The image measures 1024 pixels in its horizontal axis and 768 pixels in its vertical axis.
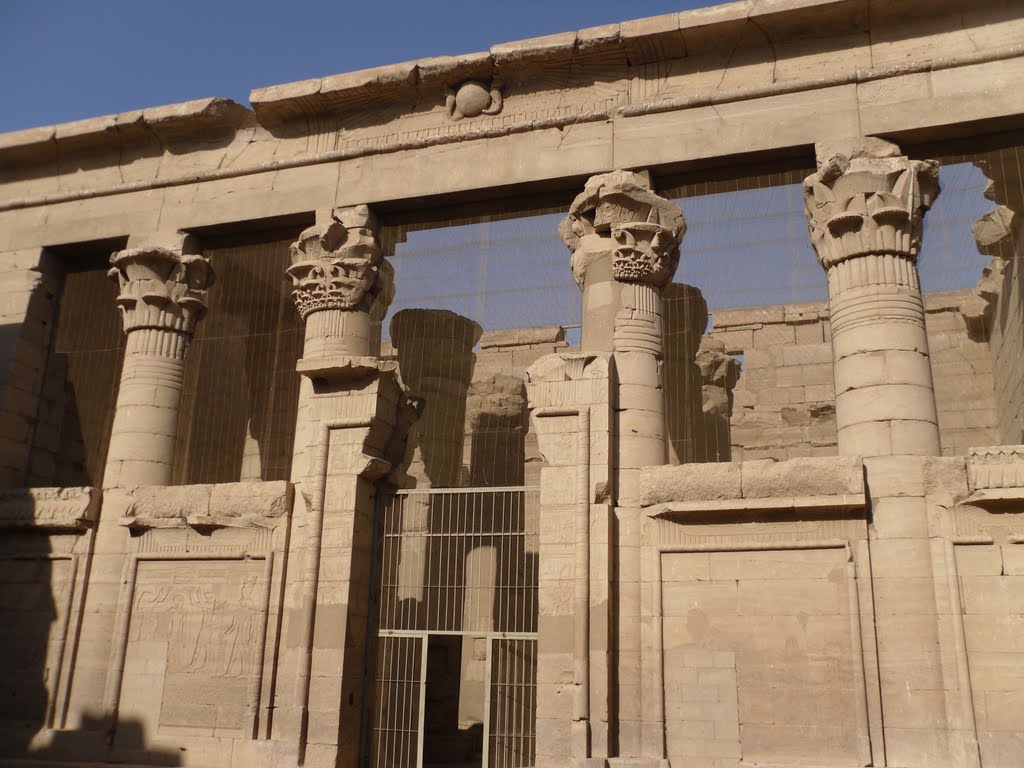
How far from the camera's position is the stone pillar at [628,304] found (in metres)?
9.58

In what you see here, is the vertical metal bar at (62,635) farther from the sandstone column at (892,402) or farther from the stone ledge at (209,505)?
the sandstone column at (892,402)

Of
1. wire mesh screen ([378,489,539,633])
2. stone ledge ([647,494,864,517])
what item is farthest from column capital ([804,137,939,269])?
wire mesh screen ([378,489,539,633])

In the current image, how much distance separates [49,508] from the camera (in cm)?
1149

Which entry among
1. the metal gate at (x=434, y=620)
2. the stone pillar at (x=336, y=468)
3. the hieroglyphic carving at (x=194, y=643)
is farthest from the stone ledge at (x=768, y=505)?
the hieroglyphic carving at (x=194, y=643)

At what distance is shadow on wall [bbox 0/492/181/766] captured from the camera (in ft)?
34.2

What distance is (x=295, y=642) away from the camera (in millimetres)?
10023

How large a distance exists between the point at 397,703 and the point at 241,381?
600 centimetres

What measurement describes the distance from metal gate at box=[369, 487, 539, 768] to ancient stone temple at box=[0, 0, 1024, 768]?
0.17 feet

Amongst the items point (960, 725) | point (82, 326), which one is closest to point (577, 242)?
point (960, 725)

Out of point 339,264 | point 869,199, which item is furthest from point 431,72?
point 869,199

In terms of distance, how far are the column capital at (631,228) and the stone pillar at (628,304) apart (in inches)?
0.4

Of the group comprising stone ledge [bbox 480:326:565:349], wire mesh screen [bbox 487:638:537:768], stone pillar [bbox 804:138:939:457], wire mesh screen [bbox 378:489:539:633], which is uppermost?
stone ledge [bbox 480:326:565:349]

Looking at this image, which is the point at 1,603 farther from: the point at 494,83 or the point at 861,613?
the point at 861,613

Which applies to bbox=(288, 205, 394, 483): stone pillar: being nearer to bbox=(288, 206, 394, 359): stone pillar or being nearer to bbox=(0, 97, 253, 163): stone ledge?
bbox=(288, 206, 394, 359): stone pillar
